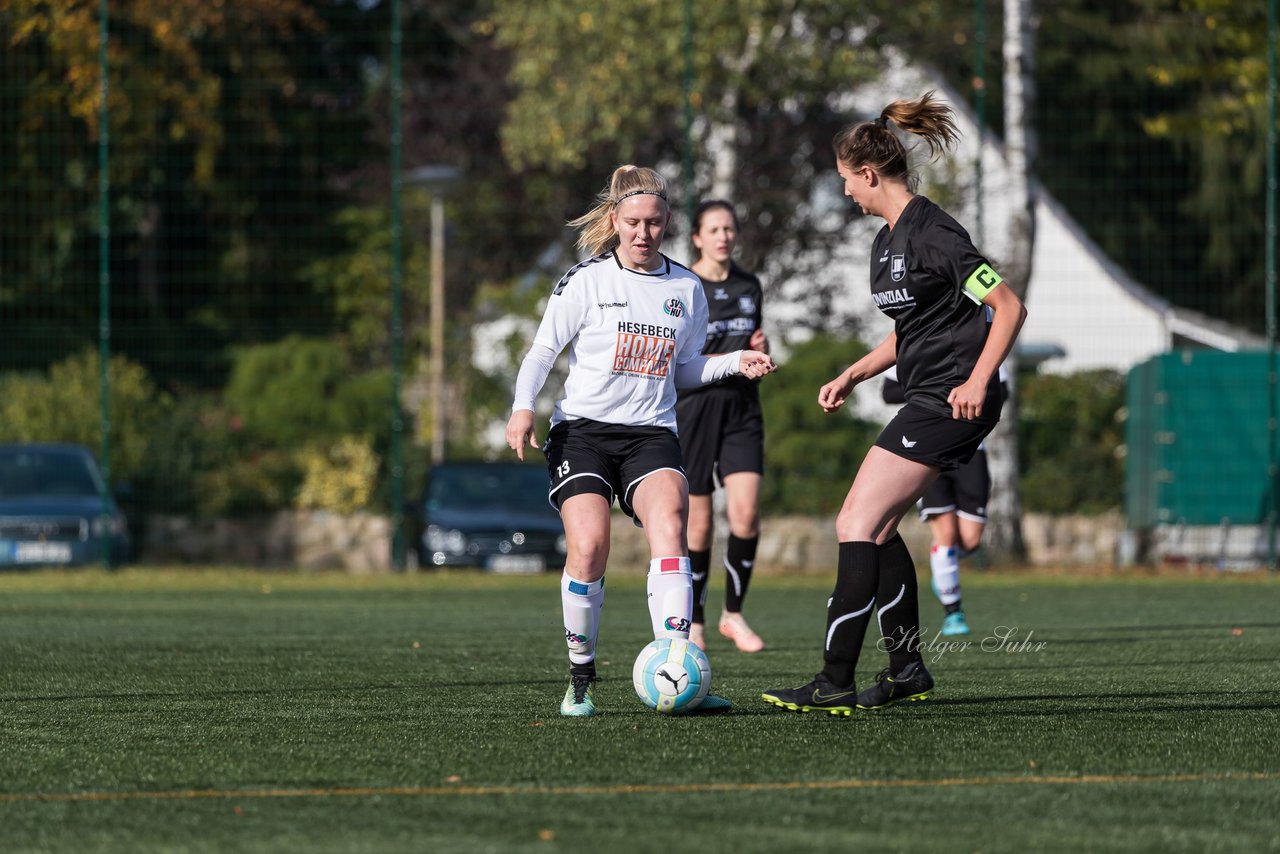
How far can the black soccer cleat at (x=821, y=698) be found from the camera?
6.29m

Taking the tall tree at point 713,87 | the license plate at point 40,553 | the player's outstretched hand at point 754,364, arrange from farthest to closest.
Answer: the tall tree at point 713,87
the license plate at point 40,553
the player's outstretched hand at point 754,364

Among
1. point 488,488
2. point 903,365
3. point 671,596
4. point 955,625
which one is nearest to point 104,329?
point 488,488

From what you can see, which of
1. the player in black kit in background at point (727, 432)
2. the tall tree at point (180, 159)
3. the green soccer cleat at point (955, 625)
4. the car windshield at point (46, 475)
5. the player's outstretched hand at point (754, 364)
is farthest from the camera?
the tall tree at point (180, 159)

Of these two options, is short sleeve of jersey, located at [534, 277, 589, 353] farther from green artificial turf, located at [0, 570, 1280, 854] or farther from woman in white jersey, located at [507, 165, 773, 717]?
green artificial turf, located at [0, 570, 1280, 854]

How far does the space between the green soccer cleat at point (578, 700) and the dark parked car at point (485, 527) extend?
409 inches

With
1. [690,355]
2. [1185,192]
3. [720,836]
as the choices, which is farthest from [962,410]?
[1185,192]

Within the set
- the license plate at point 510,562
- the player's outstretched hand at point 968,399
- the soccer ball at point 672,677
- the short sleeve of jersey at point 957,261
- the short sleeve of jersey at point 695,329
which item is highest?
the short sleeve of jersey at point 957,261

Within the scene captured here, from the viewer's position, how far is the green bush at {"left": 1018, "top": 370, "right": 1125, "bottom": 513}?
19.1 m

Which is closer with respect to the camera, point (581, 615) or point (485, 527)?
point (581, 615)

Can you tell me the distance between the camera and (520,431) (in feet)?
21.0

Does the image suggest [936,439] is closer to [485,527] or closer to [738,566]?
[738,566]

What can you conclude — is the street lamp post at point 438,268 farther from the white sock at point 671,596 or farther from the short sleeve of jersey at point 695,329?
the white sock at point 671,596

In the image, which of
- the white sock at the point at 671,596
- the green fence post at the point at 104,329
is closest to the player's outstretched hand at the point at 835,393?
the white sock at the point at 671,596

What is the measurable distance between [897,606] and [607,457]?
112 cm
